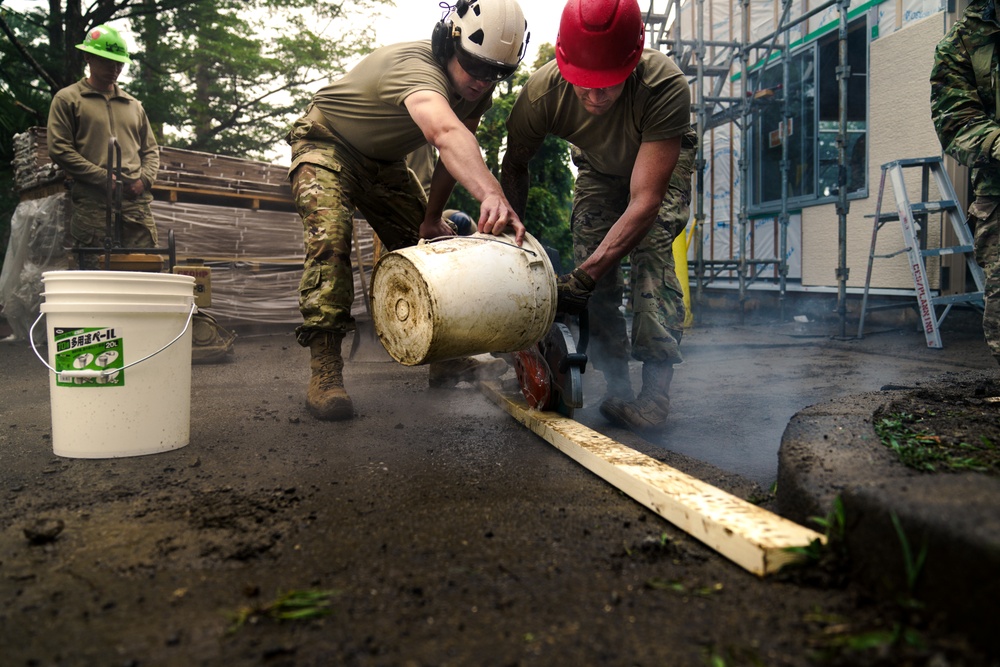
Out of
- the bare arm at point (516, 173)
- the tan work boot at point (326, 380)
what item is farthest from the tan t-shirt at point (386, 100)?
the tan work boot at point (326, 380)

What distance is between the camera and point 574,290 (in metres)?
2.75

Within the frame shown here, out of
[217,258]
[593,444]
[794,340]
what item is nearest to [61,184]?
[217,258]

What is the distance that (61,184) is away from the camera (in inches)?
271

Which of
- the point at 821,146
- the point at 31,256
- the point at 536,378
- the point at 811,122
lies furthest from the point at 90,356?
the point at 811,122

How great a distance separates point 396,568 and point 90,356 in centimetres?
160

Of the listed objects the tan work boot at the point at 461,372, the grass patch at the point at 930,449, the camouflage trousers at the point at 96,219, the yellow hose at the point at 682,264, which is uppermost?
the camouflage trousers at the point at 96,219

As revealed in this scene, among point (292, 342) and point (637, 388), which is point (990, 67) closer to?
point (637, 388)

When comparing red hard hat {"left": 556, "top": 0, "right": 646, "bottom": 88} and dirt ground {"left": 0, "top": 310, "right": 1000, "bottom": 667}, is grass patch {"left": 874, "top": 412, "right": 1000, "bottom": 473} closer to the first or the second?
dirt ground {"left": 0, "top": 310, "right": 1000, "bottom": 667}

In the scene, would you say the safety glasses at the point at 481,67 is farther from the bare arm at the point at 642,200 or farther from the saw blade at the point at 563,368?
the saw blade at the point at 563,368

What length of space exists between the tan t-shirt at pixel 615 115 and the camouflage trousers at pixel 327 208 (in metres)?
0.85

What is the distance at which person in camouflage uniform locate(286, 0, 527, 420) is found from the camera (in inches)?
114

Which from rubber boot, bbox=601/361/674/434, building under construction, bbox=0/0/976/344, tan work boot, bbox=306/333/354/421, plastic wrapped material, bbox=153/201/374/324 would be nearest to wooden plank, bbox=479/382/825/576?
rubber boot, bbox=601/361/674/434

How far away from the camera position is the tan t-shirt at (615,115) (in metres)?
3.02

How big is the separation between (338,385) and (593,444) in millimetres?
1455
